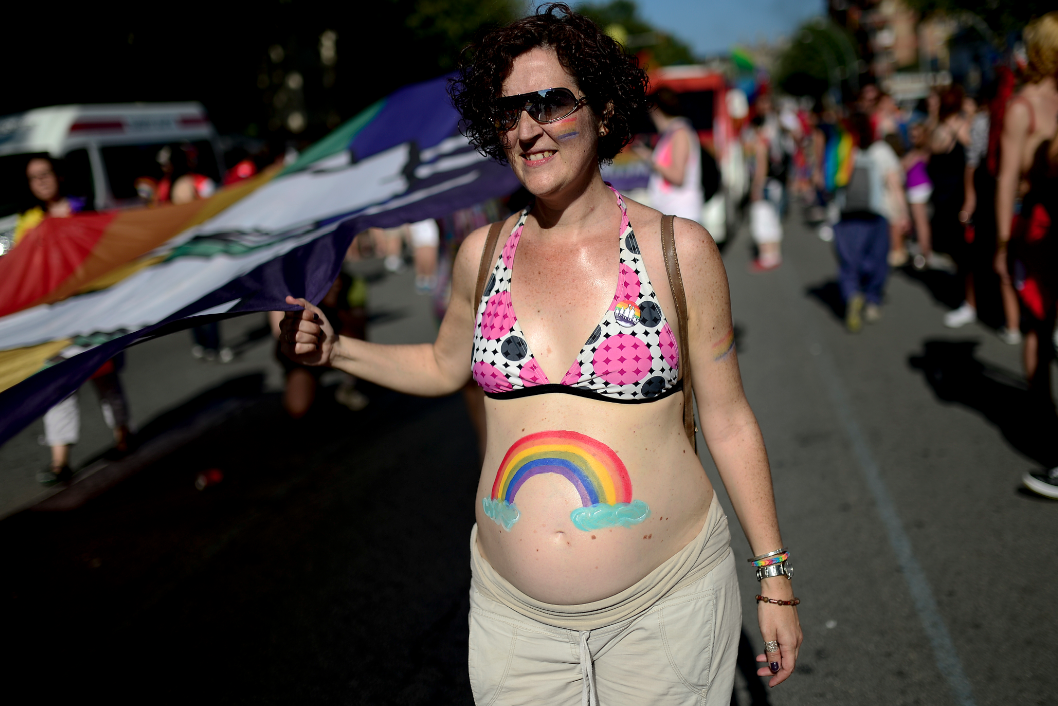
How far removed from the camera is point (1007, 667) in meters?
2.93

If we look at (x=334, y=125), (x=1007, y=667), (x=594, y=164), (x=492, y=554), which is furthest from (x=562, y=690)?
(x=334, y=125)

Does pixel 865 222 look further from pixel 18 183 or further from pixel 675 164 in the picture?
pixel 18 183

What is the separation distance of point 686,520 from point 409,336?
24.1ft

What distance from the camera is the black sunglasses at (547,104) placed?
1833mm

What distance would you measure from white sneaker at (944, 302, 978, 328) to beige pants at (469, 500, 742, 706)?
21.3ft

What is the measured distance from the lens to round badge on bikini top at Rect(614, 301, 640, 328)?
1771 mm

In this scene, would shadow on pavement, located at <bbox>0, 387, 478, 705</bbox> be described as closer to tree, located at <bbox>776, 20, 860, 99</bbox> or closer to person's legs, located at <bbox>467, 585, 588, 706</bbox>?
person's legs, located at <bbox>467, 585, 588, 706</bbox>

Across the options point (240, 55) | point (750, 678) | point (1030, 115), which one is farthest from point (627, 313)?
point (240, 55)

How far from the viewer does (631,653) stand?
1.81 metres

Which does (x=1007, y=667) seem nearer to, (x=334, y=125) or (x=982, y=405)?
(x=982, y=405)

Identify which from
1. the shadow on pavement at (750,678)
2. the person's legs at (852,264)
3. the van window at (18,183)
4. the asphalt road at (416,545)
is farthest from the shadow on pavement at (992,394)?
the van window at (18,183)

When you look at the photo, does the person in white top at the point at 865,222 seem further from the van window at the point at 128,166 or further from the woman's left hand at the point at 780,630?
the van window at the point at 128,166

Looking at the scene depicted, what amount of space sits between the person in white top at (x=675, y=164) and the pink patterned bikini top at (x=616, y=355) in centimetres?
418

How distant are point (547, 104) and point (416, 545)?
9.49 ft
